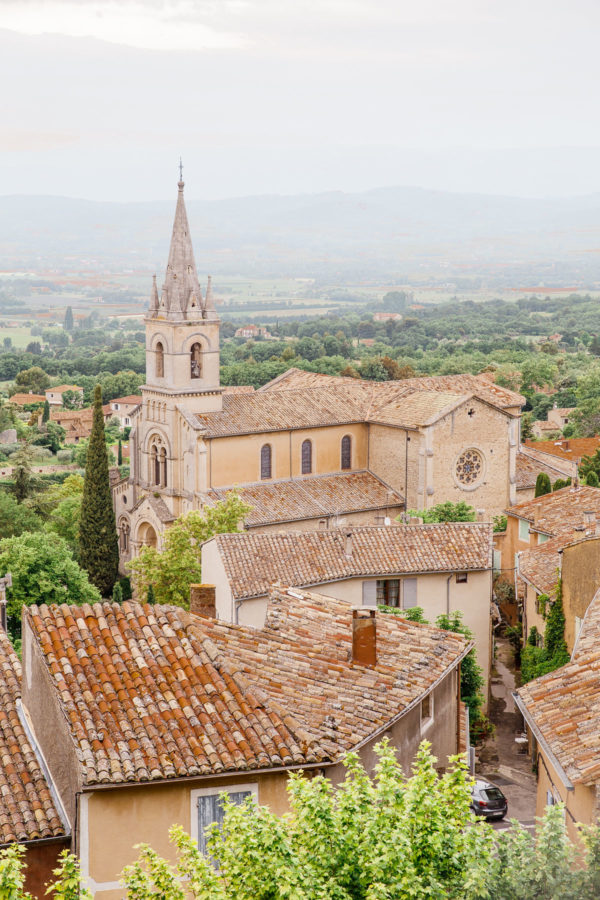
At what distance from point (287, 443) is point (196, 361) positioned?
5.98 m

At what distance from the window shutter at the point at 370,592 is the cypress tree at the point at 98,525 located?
24.3 metres

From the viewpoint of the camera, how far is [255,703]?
14.5m

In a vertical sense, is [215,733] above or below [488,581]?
above

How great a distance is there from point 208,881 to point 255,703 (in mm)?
4398

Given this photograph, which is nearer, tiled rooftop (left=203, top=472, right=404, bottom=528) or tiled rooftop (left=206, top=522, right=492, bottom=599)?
tiled rooftop (left=206, top=522, right=492, bottom=599)

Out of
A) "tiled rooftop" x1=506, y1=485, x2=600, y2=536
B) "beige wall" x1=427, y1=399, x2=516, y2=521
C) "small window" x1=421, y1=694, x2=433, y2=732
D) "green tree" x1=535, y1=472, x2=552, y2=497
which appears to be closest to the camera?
"small window" x1=421, y1=694, x2=433, y2=732

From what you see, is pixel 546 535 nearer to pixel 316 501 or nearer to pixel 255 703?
pixel 316 501

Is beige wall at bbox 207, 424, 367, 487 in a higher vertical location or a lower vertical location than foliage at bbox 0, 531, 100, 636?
higher

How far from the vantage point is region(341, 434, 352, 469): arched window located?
181 ft

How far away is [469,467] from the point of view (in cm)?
5497

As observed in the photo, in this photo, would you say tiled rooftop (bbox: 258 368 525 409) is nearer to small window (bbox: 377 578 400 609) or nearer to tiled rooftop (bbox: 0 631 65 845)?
small window (bbox: 377 578 400 609)

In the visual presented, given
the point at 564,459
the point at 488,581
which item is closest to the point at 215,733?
→ the point at 488,581

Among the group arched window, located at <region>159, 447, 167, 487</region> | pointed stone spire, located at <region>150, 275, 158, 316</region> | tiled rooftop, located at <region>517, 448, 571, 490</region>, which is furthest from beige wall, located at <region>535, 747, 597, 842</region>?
tiled rooftop, located at <region>517, 448, 571, 490</region>

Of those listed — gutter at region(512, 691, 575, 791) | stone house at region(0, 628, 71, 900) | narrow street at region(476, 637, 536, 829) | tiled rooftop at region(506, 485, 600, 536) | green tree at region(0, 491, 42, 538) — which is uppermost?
gutter at region(512, 691, 575, 791)
